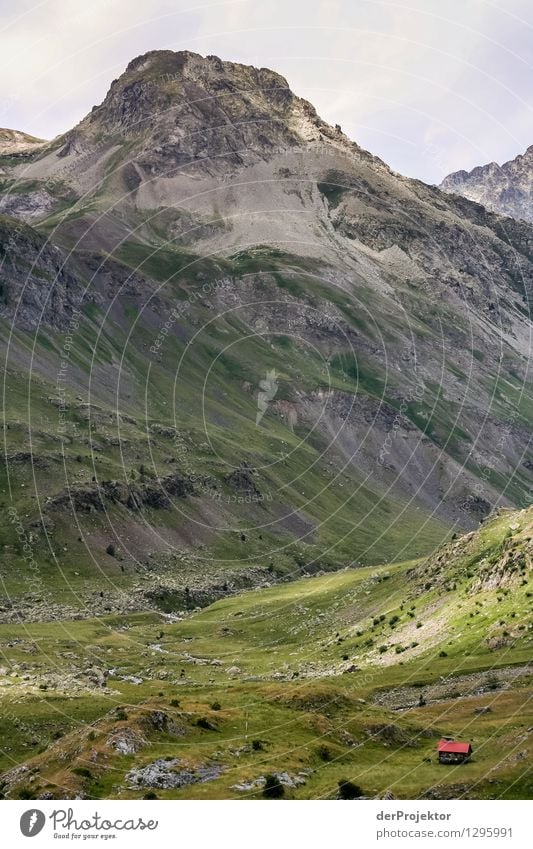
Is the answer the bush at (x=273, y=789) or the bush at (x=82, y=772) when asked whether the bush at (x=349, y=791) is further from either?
the bush at (x=82, y=772)

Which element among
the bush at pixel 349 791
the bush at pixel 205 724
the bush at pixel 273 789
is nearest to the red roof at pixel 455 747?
the bush at pixel 349 791

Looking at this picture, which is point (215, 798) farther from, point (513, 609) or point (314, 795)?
point (513, 609)

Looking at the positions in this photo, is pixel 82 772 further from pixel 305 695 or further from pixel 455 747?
pixel 455 747

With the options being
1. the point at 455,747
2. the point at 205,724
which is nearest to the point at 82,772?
the point at 205,724

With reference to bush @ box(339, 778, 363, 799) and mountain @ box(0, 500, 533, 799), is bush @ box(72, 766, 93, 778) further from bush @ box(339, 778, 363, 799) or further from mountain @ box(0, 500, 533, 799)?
bush @ box(339, 778, 363, 799)
